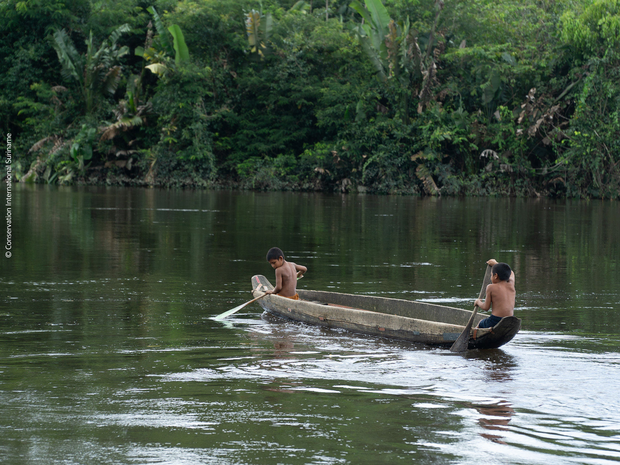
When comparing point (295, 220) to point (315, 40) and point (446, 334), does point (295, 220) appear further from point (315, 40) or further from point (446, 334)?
point (315, 40)

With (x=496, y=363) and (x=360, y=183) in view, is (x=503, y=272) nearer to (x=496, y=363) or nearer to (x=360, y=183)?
(x=496, y=363)

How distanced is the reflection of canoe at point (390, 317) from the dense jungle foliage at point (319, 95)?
99.2 feet

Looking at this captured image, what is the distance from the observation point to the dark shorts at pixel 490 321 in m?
8.27

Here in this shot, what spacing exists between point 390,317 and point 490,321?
108 cm

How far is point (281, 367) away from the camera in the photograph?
7.49 m

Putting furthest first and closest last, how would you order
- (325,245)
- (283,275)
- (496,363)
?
(325,245)
(283,275)
(496,363)

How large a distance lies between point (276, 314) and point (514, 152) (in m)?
32.9

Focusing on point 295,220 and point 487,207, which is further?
point 487,207

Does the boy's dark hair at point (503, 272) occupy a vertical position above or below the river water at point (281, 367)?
above

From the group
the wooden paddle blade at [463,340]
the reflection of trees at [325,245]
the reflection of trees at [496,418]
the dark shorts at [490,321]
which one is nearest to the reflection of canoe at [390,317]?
the wooden paddle blade at [463,340]

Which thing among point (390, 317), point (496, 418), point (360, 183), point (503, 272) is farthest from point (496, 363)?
point (360, 183)

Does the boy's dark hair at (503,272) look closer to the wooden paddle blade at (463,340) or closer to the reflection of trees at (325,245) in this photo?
the wooden paddle blade at (463,340)

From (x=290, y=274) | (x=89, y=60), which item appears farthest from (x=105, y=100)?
(x=290, y=274)

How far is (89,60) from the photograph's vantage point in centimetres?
4753
